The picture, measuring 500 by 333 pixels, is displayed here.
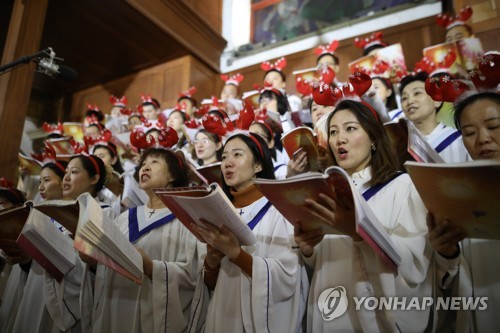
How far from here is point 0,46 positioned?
19.7 ft

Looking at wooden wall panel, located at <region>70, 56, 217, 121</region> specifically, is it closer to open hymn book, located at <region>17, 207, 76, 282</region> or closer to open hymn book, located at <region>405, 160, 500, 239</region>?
open hymn book, located at <region>17, 207, 76, 282</region>

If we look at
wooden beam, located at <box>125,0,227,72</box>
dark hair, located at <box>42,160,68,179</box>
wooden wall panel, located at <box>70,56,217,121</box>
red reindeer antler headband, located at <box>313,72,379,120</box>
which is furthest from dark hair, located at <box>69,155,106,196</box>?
wooden wall panel, located at <box>70,56,217,121</box>

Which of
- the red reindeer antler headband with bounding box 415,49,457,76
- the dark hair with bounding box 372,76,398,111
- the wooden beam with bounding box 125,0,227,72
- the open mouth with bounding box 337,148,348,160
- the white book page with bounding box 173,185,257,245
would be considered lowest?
the white book page with bounding box 173,185,257,245

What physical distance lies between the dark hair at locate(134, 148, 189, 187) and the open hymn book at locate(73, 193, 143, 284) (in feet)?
3.27

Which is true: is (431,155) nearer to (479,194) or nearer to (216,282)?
(479,194)

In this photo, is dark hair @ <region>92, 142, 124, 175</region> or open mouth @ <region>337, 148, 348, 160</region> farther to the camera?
dark hair @ <region>92, 142, 124, 175</region>

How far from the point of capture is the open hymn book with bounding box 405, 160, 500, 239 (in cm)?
110

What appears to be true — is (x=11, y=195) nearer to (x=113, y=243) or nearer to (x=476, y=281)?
(x=113, y=243)

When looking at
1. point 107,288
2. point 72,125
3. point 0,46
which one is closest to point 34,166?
point 72,125

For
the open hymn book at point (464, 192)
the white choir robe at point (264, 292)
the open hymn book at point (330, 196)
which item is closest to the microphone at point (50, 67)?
the white choir robe at point (264, 292)

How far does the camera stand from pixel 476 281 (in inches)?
59.1

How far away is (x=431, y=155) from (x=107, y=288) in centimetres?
192

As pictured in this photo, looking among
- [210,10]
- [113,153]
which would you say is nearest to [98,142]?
[113,153]

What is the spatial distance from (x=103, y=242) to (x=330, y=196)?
95 centimetres
